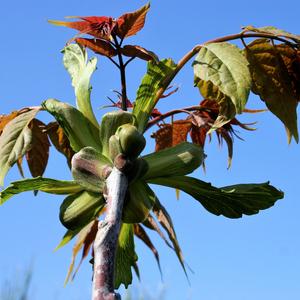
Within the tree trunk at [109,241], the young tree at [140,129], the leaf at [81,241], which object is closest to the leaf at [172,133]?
the young tree at [140,129]

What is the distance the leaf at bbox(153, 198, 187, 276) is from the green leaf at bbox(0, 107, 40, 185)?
35cm

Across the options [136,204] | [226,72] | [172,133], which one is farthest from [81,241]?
[226,72]

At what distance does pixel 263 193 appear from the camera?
1.46 m

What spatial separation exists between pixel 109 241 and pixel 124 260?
1.87 ft

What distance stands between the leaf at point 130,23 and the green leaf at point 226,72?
8.2 inches

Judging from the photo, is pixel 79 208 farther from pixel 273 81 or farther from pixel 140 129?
pixel 273 81

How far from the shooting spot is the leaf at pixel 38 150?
1739 millimetres

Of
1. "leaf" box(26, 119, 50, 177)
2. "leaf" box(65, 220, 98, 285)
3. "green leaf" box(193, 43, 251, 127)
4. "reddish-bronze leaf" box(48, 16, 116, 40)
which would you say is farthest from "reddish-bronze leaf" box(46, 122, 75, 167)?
"green leaf" box(193, 43, 251, 127)

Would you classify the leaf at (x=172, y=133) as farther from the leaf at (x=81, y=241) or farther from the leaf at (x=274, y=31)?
the leaf at (x=274, y=31)

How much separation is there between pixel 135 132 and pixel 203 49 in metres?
0.25

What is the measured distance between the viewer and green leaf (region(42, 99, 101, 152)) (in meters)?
1.40

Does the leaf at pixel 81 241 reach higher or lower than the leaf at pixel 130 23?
lower

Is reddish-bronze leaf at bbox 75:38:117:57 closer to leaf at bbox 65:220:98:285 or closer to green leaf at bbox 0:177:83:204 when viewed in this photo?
green leaf at bbox 0:177:83:204

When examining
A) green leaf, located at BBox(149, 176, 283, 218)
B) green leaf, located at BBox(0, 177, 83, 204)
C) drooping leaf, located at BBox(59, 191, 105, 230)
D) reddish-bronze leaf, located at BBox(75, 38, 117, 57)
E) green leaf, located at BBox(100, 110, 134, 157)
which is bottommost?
drooping leaf, located at BBox(59, 191, 105, 230)
